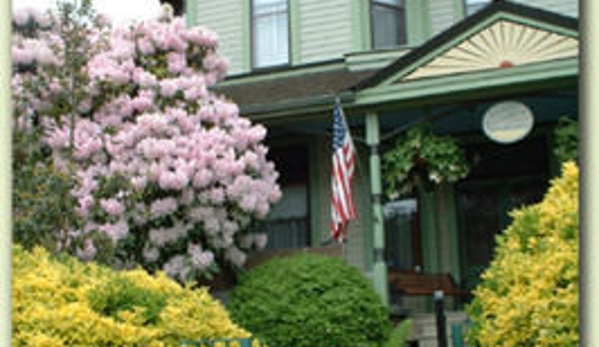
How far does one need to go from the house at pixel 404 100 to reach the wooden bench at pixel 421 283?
36 cm

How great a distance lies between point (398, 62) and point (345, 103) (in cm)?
95

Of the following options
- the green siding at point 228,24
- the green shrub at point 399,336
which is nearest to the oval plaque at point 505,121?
the green shrub at point 399,336

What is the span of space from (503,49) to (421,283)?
355cm

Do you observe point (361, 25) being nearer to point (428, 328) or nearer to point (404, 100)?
point (404, 100)

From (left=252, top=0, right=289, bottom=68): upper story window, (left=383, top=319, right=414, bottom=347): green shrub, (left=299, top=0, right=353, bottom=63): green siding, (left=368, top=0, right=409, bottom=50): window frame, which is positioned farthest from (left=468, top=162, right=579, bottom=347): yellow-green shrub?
(left=252, top=0, right=289, bottom=68): upper story window

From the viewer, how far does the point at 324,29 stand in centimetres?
1402

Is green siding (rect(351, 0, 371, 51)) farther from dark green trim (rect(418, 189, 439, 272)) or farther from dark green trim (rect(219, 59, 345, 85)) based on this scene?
dark green trim (rect(418, 189, 439, 272))

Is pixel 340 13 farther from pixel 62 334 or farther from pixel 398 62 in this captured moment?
pixel 62 334

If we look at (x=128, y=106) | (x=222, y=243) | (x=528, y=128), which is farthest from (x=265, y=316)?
(x=528, y=128)

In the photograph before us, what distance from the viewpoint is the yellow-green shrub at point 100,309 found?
5051mm

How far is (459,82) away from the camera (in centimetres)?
1084

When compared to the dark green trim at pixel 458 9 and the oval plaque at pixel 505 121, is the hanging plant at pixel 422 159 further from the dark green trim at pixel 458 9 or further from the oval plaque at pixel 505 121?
the dark green trim at pixel 458 9

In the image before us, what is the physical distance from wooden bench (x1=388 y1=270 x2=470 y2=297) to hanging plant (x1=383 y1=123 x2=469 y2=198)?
4.16 ft

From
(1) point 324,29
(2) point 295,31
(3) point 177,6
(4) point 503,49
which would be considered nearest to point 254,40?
(2) point 295,31
